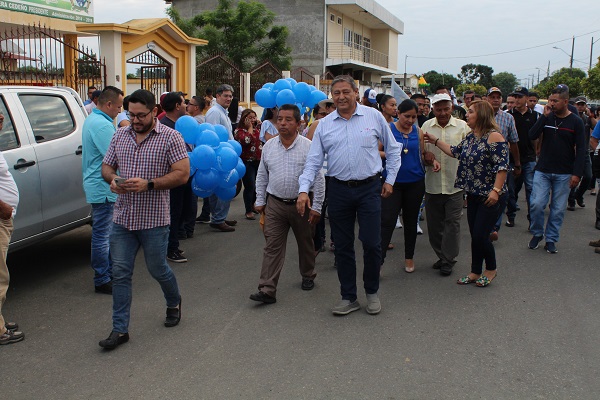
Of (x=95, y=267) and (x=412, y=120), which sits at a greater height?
(x=412, y=120)

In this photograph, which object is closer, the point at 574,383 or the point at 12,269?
the point at 574,383

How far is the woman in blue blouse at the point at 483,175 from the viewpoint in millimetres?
5828

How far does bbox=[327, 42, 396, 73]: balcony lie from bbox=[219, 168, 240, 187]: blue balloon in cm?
3080

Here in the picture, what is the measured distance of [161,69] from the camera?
16.4 m

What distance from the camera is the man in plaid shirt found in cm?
446

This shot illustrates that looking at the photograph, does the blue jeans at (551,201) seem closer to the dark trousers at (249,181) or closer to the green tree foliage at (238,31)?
the dark trousers at (249,181)

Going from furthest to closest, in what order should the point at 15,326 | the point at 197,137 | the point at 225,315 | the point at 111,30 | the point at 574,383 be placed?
the point at 111,30 → the point at 197,137 → the point at 225,315 → the point at 15,326 → the point at 574,383

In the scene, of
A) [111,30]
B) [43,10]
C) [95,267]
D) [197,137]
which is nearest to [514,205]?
[197,137]

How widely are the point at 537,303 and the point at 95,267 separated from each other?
4.23 meters

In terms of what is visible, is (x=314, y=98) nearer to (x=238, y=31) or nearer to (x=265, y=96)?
(x=265, y=96)

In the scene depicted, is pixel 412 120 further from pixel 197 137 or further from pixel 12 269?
pixel 12 269

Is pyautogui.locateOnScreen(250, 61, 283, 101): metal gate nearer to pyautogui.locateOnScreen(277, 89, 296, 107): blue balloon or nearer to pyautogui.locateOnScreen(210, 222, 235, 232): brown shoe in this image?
pyautogui.locateOnScreen(210, 222, 235, 232): brown shoe

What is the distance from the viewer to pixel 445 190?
21.8 ft

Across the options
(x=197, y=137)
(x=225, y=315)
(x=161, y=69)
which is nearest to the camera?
(x=225, y=315)
